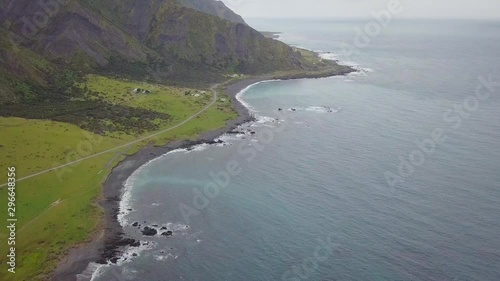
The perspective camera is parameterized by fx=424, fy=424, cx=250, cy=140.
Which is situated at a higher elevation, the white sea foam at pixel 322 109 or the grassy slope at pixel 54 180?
the white sea foam at pixel 322 109

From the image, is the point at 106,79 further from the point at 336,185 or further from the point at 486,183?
the point at 486,183

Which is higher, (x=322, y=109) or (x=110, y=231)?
(x=322, y=109)

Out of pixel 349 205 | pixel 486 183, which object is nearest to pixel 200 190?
pixel 349 205
